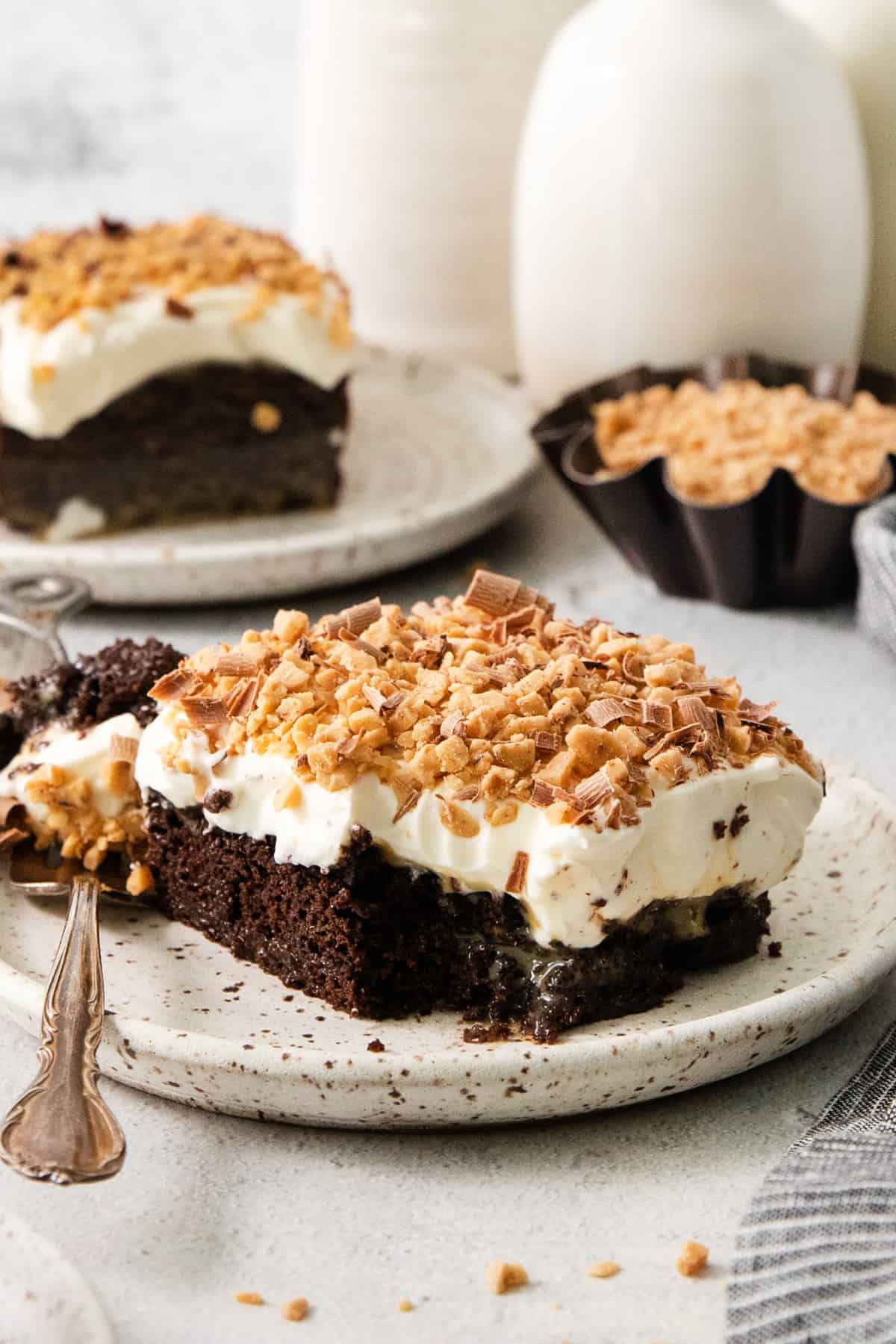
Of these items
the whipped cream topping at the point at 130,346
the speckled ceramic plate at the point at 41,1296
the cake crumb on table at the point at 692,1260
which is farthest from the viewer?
the whipped cream topping at the point at 130,346

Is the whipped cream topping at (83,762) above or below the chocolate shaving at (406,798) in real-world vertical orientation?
below

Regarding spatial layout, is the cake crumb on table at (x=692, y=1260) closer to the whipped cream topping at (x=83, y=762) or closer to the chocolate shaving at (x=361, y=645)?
the chocolate shaving at (x=361, y=645)

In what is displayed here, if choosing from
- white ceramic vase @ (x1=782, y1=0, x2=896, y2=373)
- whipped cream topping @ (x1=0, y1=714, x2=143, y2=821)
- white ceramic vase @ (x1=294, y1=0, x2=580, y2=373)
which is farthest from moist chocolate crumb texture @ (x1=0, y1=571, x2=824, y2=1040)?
white ceramic vase @ (x1=294, y1=0, x2=580, y2=373)

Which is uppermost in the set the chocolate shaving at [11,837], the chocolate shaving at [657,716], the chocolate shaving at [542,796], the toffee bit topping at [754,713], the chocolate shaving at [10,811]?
the chocolate shaving at [657,716]

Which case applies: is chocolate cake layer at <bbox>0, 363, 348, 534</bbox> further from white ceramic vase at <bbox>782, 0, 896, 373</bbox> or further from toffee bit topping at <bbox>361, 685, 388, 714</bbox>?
toffee bit topping at <bbox>361, 685, 388, 714</bbox>

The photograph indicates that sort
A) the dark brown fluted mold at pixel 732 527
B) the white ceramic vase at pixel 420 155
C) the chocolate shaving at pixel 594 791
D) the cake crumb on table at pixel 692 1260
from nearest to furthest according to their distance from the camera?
the cake crumb on table at pixel 692 1260 < the chocolate shaving at pixel 594 791 < the dark brown fluted mold at pixel 732 527 < the white ceramic vase at pixel 420 155

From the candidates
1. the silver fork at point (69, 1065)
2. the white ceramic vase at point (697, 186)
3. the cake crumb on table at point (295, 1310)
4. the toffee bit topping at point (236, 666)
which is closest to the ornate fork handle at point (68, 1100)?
the silver fork at point (69, 1065)
